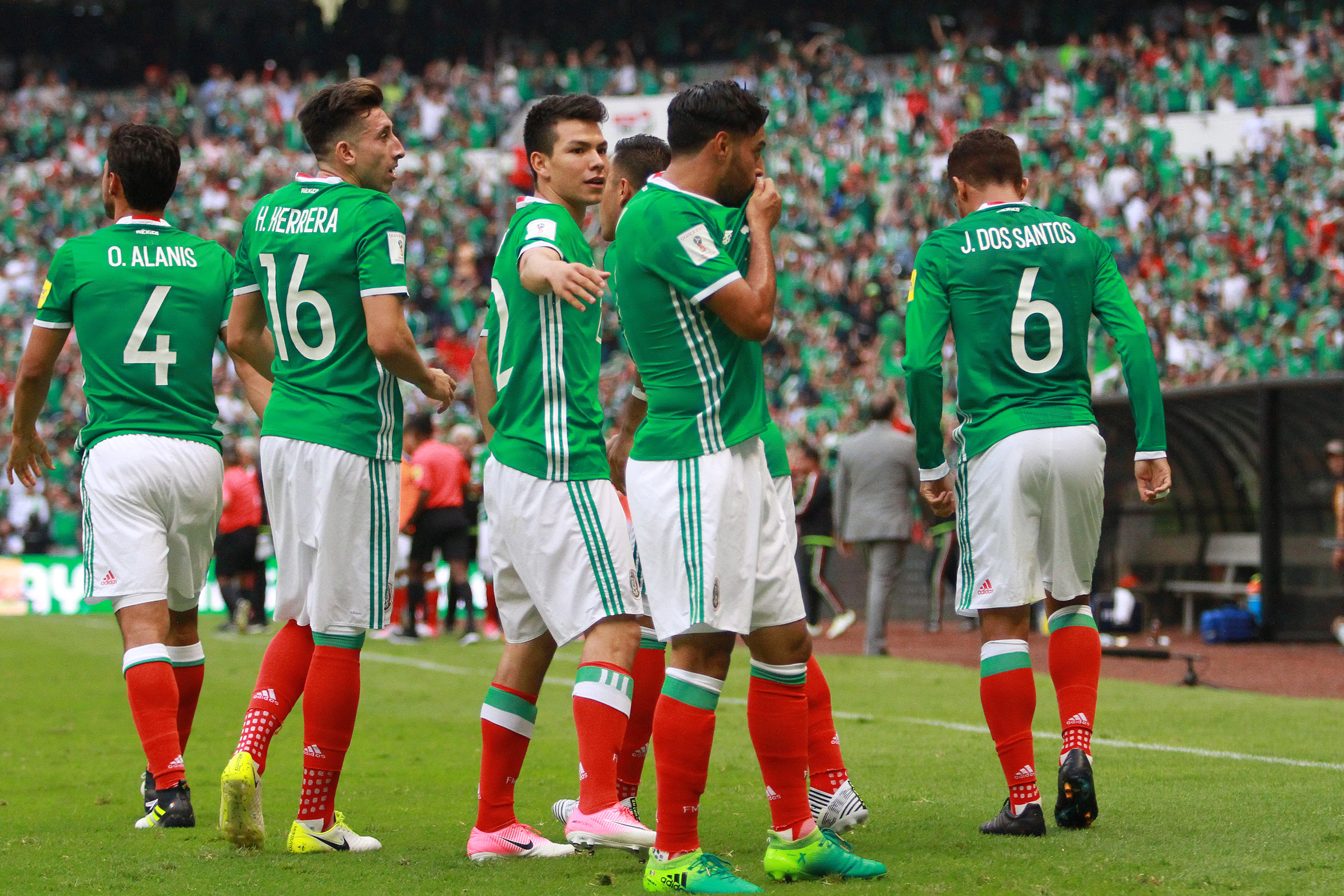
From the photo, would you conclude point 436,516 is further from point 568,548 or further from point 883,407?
point 568,548

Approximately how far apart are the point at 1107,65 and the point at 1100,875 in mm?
27638

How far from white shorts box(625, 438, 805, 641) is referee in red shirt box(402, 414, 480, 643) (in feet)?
36.7

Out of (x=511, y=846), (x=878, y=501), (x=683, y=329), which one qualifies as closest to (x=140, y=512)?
(x=511, y=846)

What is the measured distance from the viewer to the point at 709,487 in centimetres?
394

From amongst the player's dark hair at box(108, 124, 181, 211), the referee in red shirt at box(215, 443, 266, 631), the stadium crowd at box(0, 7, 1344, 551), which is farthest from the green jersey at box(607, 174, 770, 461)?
the stadium crowd at box(0, 7, 1344, 551)

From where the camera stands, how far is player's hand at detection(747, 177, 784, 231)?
3979 mm

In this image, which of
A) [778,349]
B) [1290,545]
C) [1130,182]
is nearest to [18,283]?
[778,349]

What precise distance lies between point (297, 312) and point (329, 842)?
5.43ft

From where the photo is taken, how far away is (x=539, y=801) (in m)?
5.71

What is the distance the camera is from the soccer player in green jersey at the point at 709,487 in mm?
3922

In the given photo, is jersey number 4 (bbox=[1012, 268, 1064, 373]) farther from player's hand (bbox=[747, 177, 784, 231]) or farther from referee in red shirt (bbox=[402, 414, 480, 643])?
referee in red shirt (bbox=[402, 414, 480, 643])

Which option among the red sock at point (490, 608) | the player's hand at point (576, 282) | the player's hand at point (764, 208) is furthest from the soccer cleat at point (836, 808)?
the red sock at point (490, 608)

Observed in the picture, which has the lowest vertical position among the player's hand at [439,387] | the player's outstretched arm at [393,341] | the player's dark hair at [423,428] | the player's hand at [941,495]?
the player's hand at [941,495]

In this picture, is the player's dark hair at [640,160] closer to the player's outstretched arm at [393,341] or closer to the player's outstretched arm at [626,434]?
the player's outstretched arm at [626,434]
